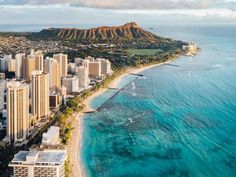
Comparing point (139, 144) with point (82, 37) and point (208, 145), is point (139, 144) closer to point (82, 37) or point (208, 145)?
point (208, 145)

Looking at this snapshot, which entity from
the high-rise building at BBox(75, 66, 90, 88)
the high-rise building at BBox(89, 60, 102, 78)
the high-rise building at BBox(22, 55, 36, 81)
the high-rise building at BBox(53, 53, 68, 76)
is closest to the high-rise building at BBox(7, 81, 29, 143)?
the high-rise building at BBox(75, 66, 90, 88)

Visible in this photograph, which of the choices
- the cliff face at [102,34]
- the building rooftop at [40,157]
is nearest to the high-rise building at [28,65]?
the building rooftop at [40,157]

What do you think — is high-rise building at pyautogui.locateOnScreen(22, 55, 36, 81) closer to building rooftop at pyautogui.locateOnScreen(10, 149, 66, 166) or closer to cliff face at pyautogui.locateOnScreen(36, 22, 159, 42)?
building rooftop at pyautogui.locateOnScreen(10, 149, 66, 166)

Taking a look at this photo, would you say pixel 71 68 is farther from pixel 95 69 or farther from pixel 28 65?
pixel 28 65

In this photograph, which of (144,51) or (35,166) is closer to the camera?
(35,166)

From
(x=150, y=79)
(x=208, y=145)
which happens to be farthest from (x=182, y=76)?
(x=208, y=145)

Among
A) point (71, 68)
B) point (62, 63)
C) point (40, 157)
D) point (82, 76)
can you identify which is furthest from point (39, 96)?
point (71, 68)
